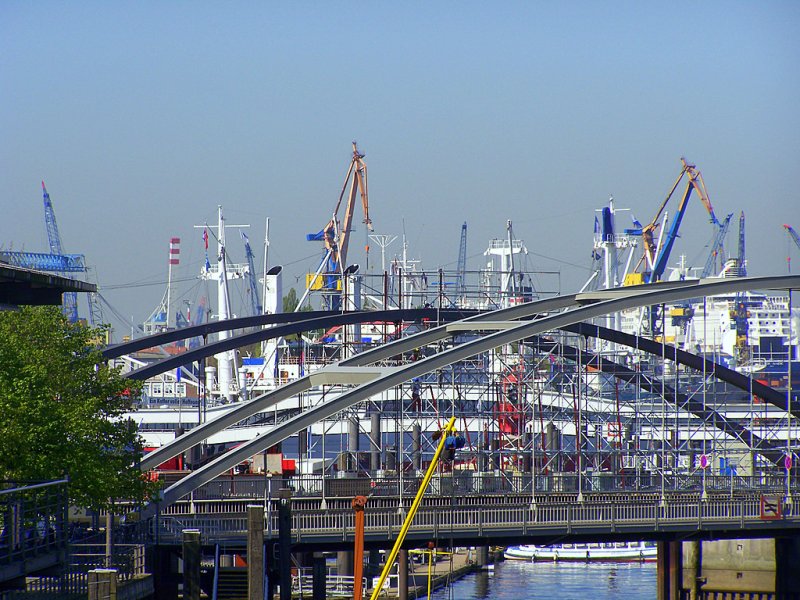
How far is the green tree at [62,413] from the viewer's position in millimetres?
25344

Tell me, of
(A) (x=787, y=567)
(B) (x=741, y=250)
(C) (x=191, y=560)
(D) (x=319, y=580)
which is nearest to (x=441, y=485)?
(D) (x=319, y=580)

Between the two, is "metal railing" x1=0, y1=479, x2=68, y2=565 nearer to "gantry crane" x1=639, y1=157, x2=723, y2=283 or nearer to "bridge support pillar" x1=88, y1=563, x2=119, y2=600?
"bridge support pillar" x1=88, y1=563, x2=119, y2=600

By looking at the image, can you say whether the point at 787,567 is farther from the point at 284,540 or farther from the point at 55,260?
the point at 55,260

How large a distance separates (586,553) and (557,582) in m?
8.32

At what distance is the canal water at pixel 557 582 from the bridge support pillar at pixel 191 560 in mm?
27229

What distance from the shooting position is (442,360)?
139 feet

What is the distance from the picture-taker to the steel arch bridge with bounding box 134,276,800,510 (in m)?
38.8

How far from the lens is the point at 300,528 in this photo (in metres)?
35.8

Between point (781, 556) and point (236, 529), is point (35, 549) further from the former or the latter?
point (781, 556)

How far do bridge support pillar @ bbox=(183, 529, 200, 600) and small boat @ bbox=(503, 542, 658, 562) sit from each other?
142 ft

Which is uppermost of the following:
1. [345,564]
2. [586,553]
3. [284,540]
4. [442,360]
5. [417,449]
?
[442,360]

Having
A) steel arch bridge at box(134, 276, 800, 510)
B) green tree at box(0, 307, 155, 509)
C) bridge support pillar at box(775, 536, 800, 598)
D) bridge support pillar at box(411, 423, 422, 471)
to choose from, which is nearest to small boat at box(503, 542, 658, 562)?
bridge support pillar at box(411, 423, 422, 471)

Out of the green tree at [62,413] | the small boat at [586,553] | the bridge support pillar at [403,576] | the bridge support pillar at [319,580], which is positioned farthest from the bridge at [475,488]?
the small boat at [586,553]

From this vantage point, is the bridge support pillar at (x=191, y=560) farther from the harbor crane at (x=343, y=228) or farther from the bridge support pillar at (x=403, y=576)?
the harbor crane at (x=343, y=228)
